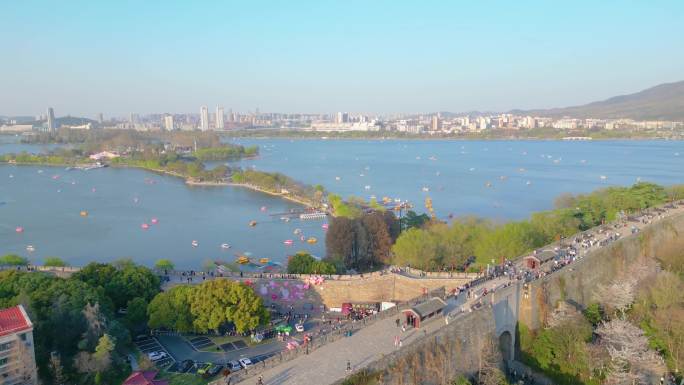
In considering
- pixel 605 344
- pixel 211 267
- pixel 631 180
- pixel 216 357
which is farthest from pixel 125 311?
pixel 631 180

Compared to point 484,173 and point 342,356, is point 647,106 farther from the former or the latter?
point 342,356

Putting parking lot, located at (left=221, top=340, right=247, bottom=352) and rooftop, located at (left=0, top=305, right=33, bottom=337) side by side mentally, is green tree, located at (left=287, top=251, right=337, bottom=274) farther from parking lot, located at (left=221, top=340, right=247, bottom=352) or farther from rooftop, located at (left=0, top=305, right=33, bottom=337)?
rooftop, located at (left=0, top=305, right=33, bottom=337)

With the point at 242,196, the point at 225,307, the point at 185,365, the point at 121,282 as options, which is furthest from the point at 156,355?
the point at 242,196

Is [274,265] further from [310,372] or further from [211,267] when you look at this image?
[310,372]

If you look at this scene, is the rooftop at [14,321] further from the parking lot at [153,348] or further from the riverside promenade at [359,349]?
the riverside promenade at [359,349]

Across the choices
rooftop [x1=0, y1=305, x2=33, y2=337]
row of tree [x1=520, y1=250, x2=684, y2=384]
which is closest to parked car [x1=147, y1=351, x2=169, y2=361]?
rooftop [x1=0, y1=305, x2=33, y2=337]
